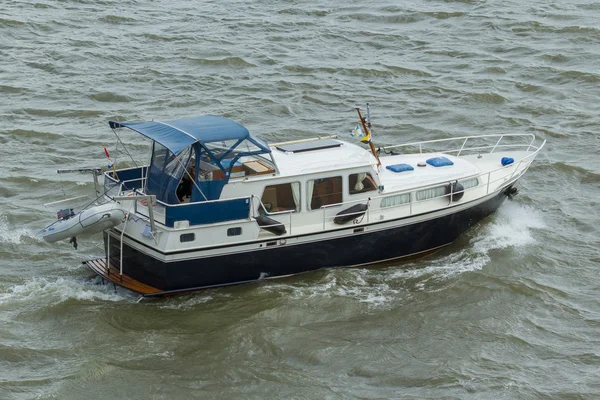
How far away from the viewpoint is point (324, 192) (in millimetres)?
16984

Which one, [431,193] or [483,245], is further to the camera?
[483,245]

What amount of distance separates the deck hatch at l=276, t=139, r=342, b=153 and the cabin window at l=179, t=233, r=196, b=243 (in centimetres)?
275

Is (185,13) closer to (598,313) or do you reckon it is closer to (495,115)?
(495,115)

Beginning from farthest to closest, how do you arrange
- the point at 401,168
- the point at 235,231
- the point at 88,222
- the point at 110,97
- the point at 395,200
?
the point at 110,97 → the point at 401,168 → the point at 395,200 → the point at 235,231 → the point at 88,222

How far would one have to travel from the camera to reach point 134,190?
56.0 feet

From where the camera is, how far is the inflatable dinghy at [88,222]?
15766 mm

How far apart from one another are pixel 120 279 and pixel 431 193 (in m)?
6.22

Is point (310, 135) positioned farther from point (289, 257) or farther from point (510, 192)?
point (289, 257)

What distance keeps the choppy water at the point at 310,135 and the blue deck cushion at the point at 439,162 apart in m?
1.66

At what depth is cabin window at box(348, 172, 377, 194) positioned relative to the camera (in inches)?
673

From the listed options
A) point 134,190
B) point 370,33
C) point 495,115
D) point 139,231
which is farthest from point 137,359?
point 370,33

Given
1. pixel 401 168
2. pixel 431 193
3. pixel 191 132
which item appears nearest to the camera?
pixel 191 132

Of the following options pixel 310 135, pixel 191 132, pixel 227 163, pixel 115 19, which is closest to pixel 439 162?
pixel 227 163

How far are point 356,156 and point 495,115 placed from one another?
957 cm
